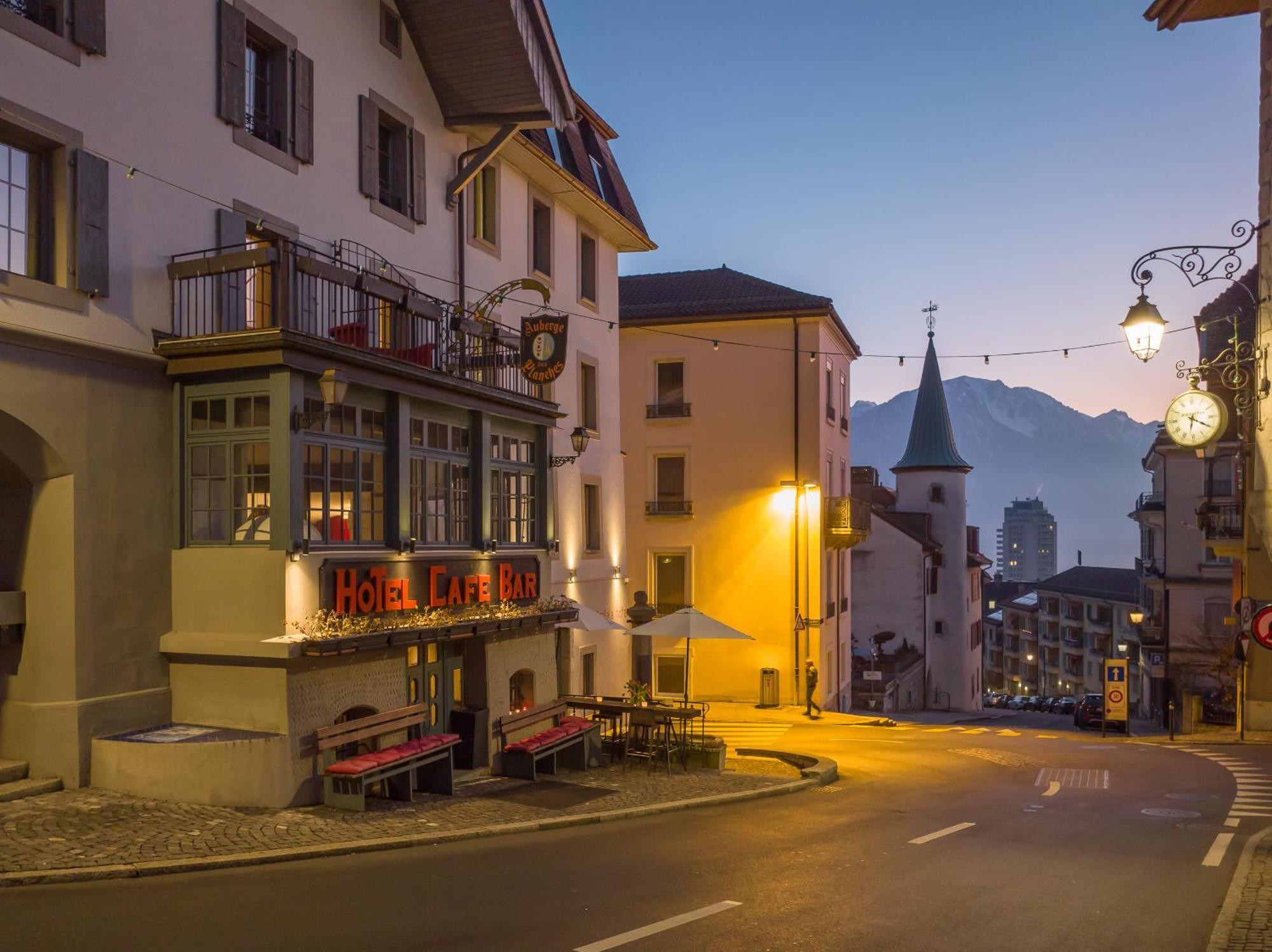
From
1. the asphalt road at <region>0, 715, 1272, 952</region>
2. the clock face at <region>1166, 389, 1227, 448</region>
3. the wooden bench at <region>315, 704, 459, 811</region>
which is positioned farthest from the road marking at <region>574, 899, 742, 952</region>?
the clock face at <region>1166, 389, 1227, 448</region>

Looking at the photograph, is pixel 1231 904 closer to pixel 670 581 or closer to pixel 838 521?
pixel 838 521

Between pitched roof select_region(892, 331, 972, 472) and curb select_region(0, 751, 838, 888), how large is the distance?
49549 millimetres

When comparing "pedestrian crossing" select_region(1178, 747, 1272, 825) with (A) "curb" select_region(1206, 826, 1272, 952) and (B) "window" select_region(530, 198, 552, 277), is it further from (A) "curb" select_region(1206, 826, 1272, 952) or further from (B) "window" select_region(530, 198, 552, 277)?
(B) "window" select_region(530, 198, 552, 277)

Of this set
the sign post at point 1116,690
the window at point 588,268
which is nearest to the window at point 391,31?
the window at point 588,268

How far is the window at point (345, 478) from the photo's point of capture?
1402 centimetres

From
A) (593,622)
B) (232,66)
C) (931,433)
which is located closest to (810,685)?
(593,622)

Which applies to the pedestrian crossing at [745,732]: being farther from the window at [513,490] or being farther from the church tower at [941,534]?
the church tower at [941,534]

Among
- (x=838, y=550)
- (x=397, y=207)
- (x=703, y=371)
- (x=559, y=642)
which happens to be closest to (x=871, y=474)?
(x=838, y=550)

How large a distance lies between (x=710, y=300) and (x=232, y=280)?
79.5ft

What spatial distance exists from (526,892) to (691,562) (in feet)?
89.2

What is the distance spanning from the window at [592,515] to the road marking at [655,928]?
17858 millimetres

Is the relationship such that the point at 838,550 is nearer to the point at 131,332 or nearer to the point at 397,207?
the point at 397,207

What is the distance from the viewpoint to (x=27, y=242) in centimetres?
1248

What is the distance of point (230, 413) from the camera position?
13758 mm
